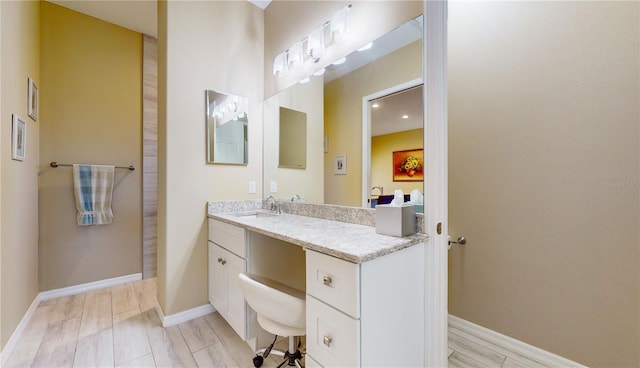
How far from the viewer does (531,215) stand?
1.66 metres

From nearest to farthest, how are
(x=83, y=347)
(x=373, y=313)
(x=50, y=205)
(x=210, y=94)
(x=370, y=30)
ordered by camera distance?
(x=373, y=313) → (x=370, y=30) → (x=83, y=347) → (x=210, y=94) → (x=50, y=205)

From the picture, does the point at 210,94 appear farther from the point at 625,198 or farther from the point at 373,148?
the point at 625,198

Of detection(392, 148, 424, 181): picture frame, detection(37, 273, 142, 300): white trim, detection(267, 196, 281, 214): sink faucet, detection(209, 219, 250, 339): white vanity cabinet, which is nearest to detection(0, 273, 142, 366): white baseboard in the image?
detection(37, 273, 142, 300): white trim

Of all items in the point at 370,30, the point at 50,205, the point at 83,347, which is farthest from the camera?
the point at 50,205

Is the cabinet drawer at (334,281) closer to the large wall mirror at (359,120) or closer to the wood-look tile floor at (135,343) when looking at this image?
the large wall mirror at (359,120)

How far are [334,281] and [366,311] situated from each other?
0.17 metres

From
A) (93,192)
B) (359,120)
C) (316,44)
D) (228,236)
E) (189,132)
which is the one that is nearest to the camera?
(359,120)

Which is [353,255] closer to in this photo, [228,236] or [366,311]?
[366,311]

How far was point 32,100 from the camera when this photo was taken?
221 cm

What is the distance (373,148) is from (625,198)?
1.32 meters

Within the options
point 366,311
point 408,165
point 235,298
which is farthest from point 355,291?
point 235,298

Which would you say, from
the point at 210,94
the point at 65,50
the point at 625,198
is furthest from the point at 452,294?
the point at 65,50

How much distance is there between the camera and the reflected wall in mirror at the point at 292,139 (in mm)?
A: 2211

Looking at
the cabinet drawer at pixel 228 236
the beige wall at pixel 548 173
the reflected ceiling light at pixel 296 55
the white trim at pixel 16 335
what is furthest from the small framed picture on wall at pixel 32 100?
the beige wall at pixel 548 173
